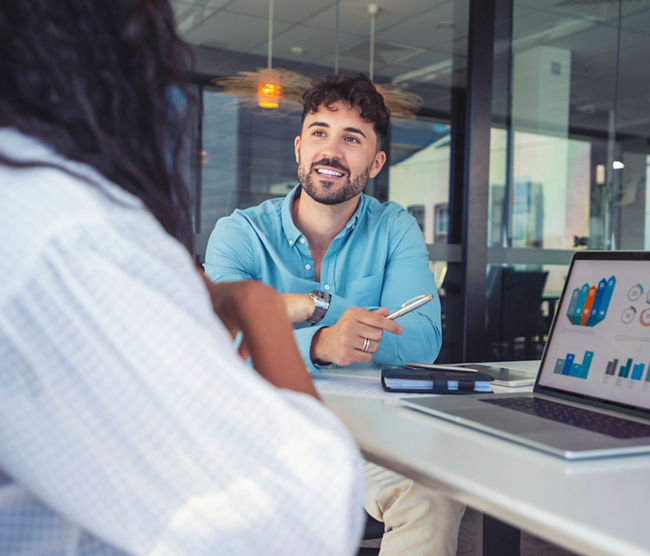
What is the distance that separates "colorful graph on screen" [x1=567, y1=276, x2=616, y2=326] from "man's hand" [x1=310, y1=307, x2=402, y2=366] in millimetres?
342

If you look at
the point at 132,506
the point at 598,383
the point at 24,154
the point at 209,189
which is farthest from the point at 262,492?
the point at 209,189

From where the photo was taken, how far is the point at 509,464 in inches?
31.7

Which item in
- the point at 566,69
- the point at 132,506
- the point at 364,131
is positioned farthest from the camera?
the point at 566,69

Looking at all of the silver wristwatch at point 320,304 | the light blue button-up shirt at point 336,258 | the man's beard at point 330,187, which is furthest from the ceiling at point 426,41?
the silver wristwatch at point 320,304

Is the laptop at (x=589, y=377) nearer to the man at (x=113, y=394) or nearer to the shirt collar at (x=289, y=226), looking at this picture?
the man at (x=113, y=394)

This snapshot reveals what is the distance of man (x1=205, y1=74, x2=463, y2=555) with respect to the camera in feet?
5.62

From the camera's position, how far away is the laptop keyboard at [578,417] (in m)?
0.95

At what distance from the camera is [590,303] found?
123cm

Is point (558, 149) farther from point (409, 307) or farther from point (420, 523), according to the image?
point (420, 523)

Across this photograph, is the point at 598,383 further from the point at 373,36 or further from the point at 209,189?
the point at 373,36

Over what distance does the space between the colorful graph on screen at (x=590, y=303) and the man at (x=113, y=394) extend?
0.78 metres

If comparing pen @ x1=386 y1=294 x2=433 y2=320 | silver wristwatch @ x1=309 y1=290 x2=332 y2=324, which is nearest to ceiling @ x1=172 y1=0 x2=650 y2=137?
silver wristwatch @ x1=309 y1=290 x2=332 y2=324

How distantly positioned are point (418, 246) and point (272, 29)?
2343 millimetres

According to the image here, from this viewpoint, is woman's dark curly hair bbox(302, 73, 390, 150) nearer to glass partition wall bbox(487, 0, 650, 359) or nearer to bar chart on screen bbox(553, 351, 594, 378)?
bar chart on screen bbox(553, 351, 594, 378)
